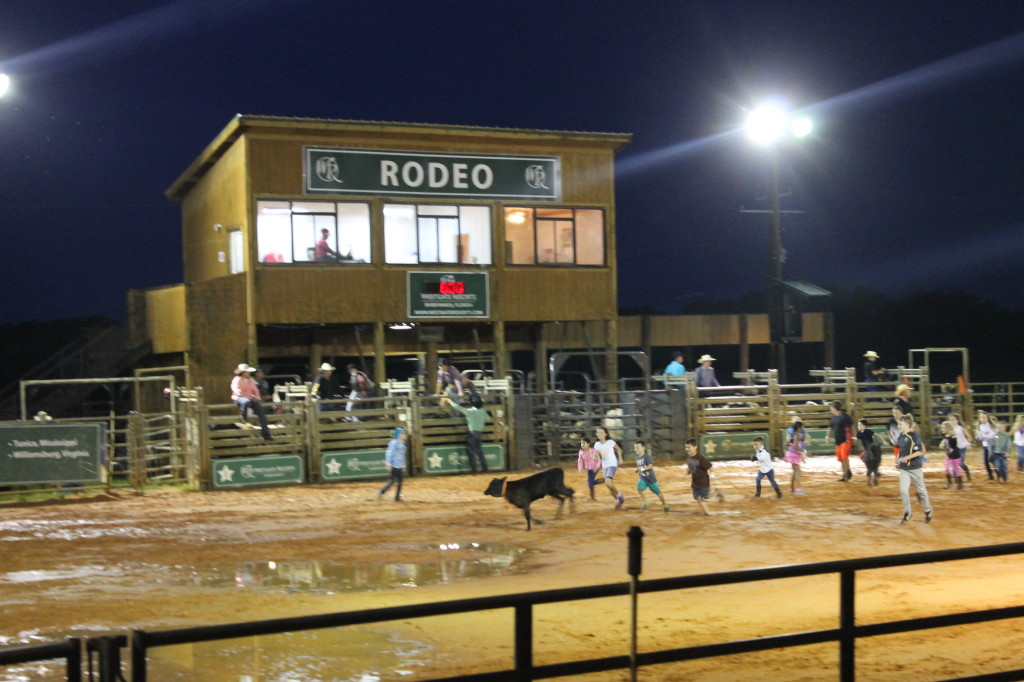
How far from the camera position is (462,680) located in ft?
14.0

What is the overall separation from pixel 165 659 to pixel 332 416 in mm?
15723

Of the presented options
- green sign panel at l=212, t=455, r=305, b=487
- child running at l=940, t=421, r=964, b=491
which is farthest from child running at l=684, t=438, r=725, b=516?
green sign panel at l=212, t=455, r=305, b=487

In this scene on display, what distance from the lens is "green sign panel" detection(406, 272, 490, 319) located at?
30.0 metres

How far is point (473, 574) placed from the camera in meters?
12.7

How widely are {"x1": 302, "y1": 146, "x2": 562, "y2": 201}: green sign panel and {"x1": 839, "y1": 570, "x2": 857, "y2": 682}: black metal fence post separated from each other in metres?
25.3

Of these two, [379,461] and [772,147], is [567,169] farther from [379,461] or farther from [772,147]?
[379,461]

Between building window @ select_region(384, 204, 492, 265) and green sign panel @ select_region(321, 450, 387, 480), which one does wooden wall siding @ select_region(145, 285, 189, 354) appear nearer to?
building window @ select_region(384, 204, 492, 265)

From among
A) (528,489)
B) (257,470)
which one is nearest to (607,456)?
(528,489)

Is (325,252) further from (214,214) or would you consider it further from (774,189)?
(774,189)

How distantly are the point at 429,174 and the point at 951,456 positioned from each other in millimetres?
16020

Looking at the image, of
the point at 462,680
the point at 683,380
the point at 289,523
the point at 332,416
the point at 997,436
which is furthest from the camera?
the point at 683,380

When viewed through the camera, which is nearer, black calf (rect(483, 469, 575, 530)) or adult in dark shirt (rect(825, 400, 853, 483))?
black calf (rect(483, 469, 575, 530))

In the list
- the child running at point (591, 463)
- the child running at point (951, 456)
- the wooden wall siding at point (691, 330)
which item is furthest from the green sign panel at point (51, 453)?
the wooden wall siding at point (691, 330)

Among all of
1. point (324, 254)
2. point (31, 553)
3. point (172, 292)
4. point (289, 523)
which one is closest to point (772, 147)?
point (324, 254)
